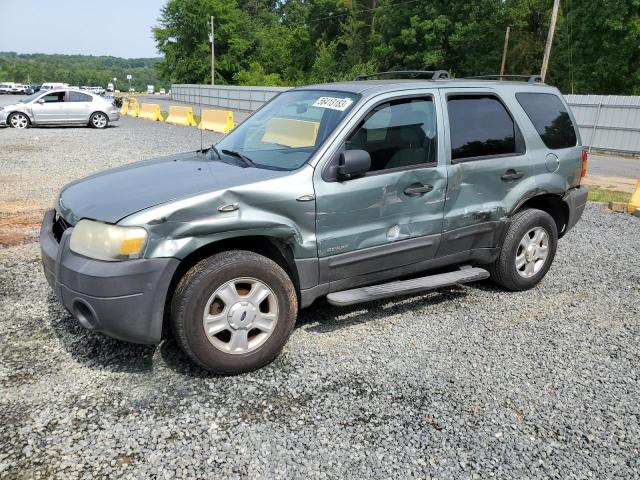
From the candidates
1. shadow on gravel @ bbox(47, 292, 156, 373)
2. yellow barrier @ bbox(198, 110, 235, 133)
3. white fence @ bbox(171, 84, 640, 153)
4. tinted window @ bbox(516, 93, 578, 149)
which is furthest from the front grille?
white fence @ bbox(171, 84, 640, 153)

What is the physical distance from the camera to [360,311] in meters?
4.44

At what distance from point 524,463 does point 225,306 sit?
6.07 feet

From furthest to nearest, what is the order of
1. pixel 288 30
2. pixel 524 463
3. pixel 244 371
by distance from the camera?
pixel 288 30 < pixel 244 371 < pixel 524 463

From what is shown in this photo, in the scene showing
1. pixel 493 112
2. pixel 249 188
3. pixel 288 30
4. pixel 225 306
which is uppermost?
pixel 288 30

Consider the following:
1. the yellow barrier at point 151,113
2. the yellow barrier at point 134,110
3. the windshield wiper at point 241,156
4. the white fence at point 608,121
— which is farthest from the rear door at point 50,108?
the white fence at point 608,121

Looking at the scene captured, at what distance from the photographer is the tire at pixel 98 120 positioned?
68.5 ft

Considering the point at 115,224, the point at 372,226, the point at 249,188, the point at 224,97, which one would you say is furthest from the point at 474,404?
the point at 224,97

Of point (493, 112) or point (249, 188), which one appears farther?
point (493, 112)

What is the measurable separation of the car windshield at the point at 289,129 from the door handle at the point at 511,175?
1.52 m

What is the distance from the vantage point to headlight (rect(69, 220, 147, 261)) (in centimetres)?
297

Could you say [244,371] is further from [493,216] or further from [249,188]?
[493,216]

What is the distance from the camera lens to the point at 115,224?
9.89 ft

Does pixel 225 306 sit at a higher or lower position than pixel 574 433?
higher

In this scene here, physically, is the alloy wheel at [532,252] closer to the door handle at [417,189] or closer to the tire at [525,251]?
the tire at [525,251]
